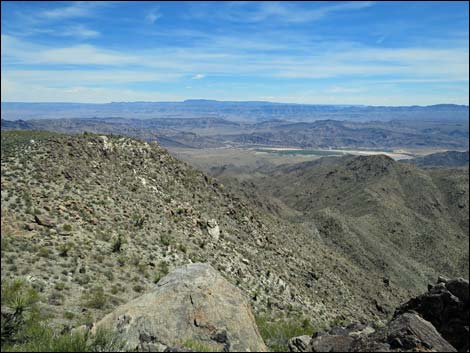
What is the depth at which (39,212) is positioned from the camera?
65.7 ft

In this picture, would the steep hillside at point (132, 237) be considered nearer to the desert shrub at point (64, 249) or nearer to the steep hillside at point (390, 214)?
the desert shrub at point (64, 249)

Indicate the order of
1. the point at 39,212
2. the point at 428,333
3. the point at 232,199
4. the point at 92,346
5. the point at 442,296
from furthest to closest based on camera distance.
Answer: the point at 232,199, the point at 39,212, the point at 442,296, the point at 428,333, the point at 92,346

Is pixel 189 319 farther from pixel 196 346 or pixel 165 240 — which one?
pixel 165 240

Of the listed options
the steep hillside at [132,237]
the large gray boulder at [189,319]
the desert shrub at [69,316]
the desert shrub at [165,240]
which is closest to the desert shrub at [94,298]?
the steep hillside at [132,237]

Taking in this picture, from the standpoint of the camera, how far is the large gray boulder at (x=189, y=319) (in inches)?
392

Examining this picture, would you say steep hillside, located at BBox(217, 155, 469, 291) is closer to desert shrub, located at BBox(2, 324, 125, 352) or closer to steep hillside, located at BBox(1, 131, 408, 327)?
steep hillside, located at BBox(1, 131, 408, 327)

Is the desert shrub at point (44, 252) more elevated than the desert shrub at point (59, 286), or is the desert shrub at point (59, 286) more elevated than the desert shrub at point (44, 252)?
the desert shrub at point (44, 252)

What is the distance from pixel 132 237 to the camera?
23.0 meters

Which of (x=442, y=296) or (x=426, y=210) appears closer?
(x=442, y=296)

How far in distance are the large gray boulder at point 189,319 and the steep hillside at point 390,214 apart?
4966 centimetres

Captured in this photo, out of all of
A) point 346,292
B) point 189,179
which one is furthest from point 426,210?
point 189,179

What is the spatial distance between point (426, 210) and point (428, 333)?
97.2 m

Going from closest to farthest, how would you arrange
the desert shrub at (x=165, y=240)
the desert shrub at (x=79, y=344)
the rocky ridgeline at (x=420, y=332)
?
the desert shrub at (x=79, y=344) < the rocky ridgeline at (x=420, y=332) < the desert shrub at (x=165, y=240)

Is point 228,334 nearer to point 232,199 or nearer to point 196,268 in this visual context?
point 196,268
